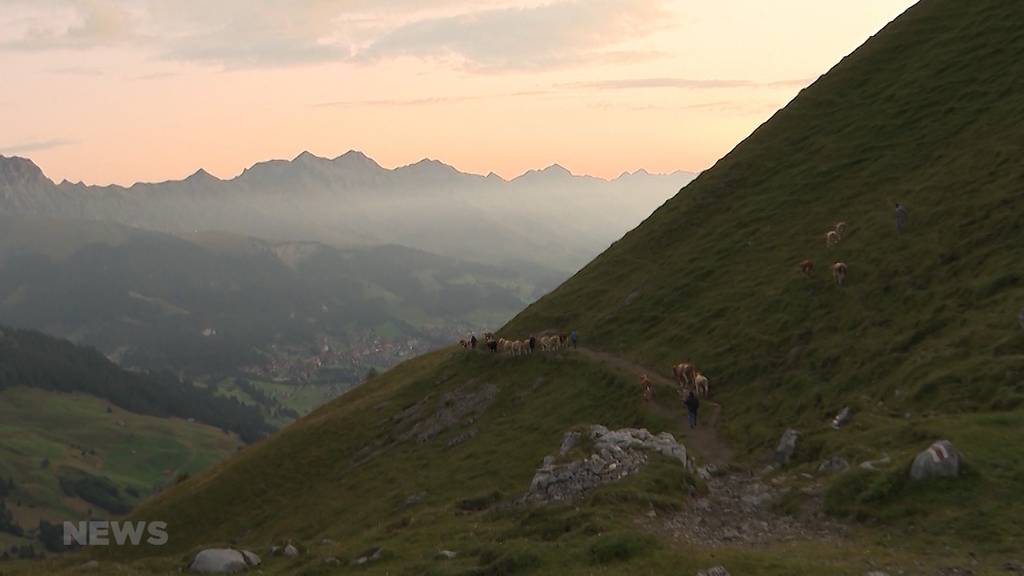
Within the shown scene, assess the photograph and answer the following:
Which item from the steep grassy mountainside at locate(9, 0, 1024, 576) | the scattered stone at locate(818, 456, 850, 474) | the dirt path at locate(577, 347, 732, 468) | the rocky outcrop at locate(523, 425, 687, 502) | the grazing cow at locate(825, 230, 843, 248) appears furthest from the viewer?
the grazing cow at locate(825, 230, 843, 248)

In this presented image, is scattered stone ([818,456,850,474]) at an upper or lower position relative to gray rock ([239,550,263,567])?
upper

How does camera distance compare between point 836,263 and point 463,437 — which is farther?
point 463,437

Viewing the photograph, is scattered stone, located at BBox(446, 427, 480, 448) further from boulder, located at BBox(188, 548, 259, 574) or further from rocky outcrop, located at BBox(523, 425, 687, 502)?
boulder, located at BBox(188, 548, 259, 574)

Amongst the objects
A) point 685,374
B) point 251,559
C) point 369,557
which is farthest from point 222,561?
point 685,374

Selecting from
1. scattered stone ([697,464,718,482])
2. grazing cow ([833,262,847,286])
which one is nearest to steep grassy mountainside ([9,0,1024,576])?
scattered stone ([697,464,718,482])

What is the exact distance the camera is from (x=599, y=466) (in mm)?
36281

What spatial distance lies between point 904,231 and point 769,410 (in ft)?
75.0

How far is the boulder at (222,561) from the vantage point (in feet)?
122

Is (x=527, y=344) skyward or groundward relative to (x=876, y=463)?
skyward

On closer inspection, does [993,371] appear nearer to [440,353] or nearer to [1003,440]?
[1003,440]

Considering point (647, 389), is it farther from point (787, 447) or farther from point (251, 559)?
point (251, 559)

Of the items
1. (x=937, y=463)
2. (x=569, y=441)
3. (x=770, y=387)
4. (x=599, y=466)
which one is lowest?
(x=599, y=466)

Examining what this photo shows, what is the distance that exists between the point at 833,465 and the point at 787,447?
15.9 feet

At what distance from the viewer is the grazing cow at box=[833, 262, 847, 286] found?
58.0m
